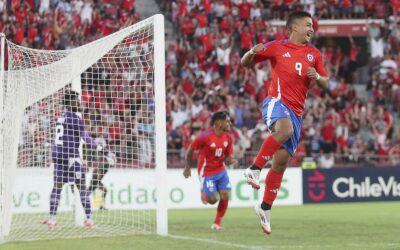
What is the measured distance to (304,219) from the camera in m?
17.4

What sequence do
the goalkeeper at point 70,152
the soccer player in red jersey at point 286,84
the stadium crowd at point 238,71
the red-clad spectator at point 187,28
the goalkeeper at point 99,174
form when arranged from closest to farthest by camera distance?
the soccer player in red jersey at point 286,84 → the goalkeeper at point 70,152 → the goalkeeper at point 99,174 → the stadium crowd at point 238,71 → the red-clad spectator at point 187,28

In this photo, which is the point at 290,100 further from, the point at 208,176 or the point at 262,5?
the point at 262,5

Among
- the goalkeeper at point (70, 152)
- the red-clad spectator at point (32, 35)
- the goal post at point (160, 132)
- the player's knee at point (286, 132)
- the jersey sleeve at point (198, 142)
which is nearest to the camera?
the player's knee at point (286, 132)

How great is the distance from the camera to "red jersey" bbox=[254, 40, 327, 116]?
1038 cm

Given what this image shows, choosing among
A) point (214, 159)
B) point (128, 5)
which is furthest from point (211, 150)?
point (128, 5)

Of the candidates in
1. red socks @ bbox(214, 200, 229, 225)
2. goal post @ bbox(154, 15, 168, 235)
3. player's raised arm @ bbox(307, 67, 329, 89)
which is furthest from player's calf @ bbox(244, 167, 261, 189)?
red socks @ bbox(214, 200, 229, 225)

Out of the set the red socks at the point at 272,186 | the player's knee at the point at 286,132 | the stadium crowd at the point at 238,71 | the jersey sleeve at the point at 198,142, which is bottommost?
the red socks at the point at 272,186

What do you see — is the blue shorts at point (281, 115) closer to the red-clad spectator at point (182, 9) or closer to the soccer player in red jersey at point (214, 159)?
the soccer player in red jersey at point (214, 159)

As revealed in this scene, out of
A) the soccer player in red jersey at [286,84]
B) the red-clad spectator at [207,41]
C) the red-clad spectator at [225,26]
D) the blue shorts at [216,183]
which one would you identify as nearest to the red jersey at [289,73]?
the soccer player in red jersey at [286,84]

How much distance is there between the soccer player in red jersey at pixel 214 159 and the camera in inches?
610

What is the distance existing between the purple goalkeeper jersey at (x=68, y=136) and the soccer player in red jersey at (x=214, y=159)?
193cm

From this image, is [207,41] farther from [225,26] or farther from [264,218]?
[264,218]

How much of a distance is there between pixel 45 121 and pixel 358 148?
41.3 ft

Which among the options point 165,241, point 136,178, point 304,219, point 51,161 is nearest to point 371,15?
point 136,178
